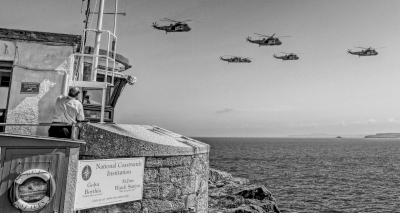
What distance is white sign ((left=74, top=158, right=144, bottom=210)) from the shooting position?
5.39m

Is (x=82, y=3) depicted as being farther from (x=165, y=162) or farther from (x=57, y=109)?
(x=165, y=162)

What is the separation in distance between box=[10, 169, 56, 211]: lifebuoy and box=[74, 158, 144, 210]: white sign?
49 centimetres

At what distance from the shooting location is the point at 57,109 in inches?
227

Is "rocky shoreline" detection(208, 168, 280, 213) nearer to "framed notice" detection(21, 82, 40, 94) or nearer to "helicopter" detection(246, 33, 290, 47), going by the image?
"framed notice" detection(21, 82, 40, 94)

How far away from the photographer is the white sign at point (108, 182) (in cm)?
539

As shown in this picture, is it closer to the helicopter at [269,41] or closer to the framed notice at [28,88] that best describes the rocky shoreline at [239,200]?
the framed notice at [28,88]

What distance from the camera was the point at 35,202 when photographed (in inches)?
190

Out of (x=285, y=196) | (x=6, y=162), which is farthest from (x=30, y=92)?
(x=285, y=196)

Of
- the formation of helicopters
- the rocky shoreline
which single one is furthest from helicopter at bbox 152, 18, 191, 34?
the rocky shoreline

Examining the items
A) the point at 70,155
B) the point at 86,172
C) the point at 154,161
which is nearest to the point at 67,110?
the point at 70,155

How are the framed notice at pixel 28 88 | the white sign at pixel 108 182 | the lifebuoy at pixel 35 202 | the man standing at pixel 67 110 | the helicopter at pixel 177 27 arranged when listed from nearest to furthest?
1. the lifebuoy at pixel 35 202
2. the white sign at pixel 108 182
3. the man standing at pixel 67 110
4. the framed notice at pixel 28 88
5. the helicopter at pixel 177 27

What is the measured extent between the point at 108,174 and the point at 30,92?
292 centimetres

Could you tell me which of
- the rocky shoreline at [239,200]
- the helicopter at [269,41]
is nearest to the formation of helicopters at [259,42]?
the helicopter at [269,41]

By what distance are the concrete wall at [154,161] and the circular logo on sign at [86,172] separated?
28 centimetres
